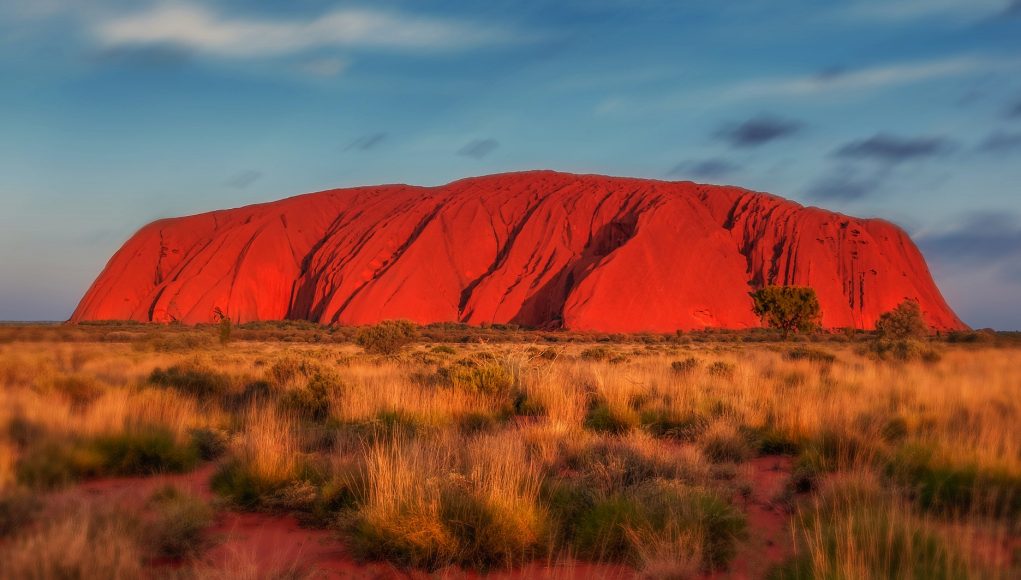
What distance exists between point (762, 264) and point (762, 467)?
5464cm

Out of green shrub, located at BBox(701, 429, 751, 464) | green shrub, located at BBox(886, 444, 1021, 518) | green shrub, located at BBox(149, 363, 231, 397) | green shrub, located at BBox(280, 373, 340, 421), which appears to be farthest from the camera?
green shrub, located at BBox(149, 363, 231, 397)

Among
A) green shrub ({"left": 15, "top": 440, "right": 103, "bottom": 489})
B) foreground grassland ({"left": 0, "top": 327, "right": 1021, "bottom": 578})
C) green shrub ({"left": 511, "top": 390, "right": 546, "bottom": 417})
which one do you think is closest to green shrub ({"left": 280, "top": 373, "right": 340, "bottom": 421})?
foreground grassland ({"left": 0, "top": 327, "right": 1021, "bottom": 578})

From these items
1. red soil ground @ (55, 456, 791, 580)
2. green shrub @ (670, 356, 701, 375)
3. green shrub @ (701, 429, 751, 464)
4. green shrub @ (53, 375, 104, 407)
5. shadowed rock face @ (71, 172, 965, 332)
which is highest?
shadowed rock face @ (71, 172, 965, 332)

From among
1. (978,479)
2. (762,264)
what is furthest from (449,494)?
(762,264)

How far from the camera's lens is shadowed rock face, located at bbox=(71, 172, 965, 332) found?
53.7 m

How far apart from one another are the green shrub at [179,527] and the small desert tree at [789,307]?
37562 mm

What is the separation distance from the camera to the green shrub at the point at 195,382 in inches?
449

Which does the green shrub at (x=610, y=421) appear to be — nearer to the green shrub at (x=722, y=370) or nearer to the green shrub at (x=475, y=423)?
the green shrub at (x=475, y=423)

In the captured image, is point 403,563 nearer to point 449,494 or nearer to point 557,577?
point 449,494

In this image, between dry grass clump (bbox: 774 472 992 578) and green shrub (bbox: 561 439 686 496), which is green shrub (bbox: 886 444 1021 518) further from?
green shrub (bbox: 561 439 686 496)

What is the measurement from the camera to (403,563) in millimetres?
3982

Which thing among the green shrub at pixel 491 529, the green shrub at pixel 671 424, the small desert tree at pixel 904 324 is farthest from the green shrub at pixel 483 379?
the small desert tree at pixel 904 324

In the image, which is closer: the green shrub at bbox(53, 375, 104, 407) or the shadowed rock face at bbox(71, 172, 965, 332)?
the green shrub at bbox(53, 375, 104, 407)

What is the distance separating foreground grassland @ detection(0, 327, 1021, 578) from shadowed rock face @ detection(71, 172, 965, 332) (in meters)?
40.2
